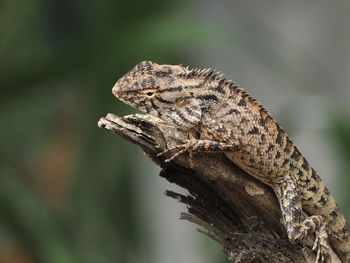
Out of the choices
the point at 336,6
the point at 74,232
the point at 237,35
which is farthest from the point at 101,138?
the point at 336,6

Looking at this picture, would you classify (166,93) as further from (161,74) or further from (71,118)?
(71,118)

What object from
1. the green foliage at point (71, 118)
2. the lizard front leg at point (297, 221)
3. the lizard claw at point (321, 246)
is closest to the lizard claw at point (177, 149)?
the lizard front leg at point (297, 221)

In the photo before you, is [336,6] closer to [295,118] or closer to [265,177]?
[295,118]

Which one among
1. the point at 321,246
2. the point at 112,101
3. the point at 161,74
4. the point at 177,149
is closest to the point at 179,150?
the point at 177,149

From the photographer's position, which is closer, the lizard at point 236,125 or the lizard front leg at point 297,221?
the lizard front leg at point 297,221

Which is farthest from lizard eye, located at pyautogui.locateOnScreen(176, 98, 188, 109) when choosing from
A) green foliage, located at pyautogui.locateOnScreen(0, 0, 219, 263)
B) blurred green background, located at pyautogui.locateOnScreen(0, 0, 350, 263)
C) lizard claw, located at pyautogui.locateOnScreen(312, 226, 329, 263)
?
green foliage, located at pyautogui.locateOnScreen(0, 0, 219, 263)

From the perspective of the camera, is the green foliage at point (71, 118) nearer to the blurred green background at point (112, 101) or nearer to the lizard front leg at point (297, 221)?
the blurred green background at point (112, 101)
